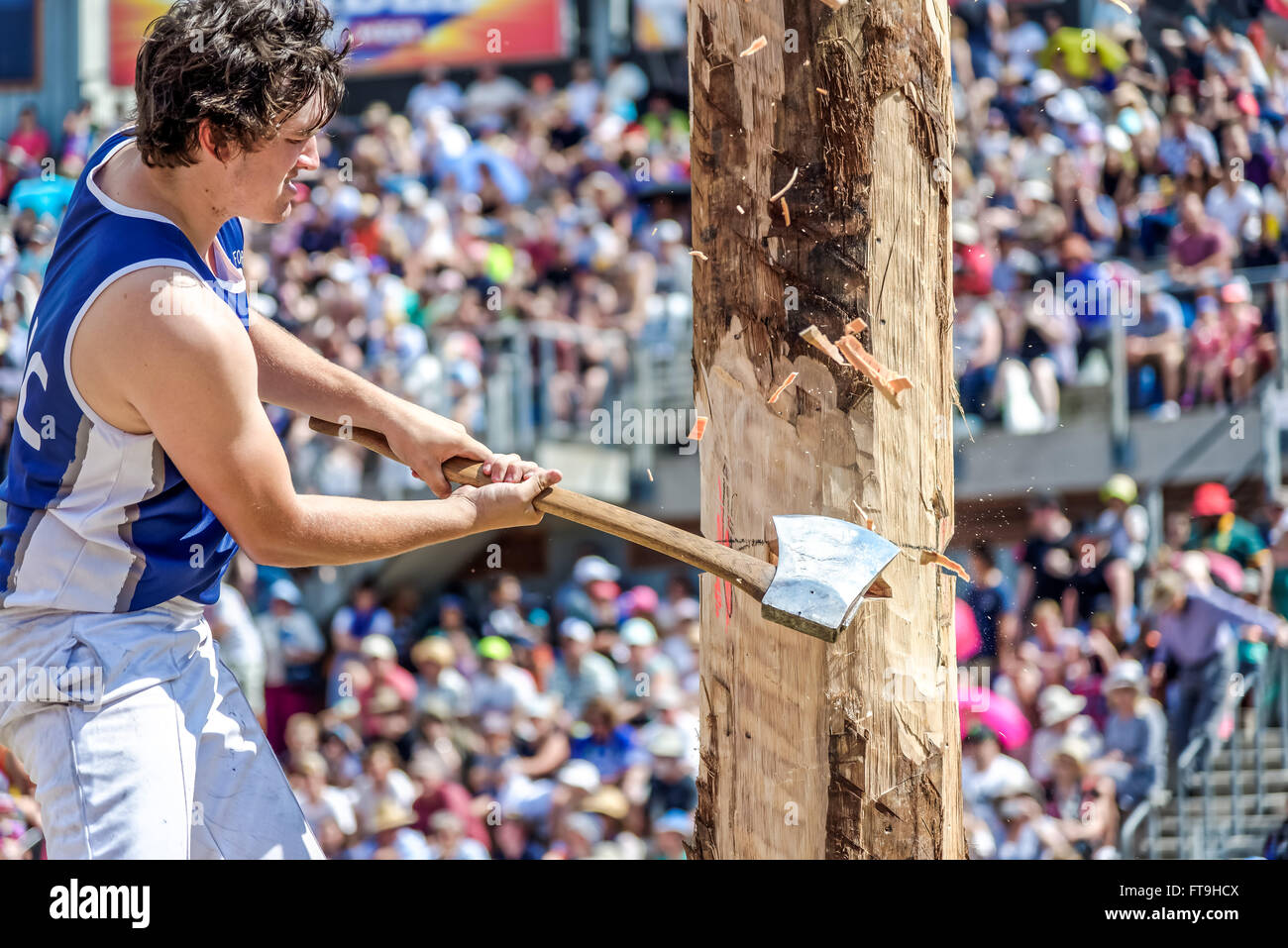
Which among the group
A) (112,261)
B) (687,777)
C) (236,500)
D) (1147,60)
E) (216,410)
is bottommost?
(687,777)

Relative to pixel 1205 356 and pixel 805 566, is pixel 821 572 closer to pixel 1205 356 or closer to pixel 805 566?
pixel 805 566

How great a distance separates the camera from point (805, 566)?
2.45 meters

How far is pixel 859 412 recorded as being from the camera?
2.56 metres

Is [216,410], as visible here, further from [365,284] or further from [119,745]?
[365,284]

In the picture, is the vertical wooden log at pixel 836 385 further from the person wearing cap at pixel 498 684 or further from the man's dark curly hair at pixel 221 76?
the person wearing cap at pixel 498 684

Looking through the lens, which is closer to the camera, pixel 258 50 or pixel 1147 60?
pixel 258 50

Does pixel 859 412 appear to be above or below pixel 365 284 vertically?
below

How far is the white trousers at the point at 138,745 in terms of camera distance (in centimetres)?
232

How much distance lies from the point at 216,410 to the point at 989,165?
27.1ft

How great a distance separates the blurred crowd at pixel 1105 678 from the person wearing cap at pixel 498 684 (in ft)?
7.89

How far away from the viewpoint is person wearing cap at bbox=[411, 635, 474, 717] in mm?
8180

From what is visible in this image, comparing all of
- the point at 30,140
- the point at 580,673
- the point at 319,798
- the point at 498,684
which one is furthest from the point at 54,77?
the point at 319,798

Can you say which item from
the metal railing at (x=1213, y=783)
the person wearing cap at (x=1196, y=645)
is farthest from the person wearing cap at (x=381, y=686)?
the person wearing cap at (x=1196, y=645)

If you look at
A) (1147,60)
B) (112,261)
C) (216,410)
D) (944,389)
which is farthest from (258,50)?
(1147,60)
